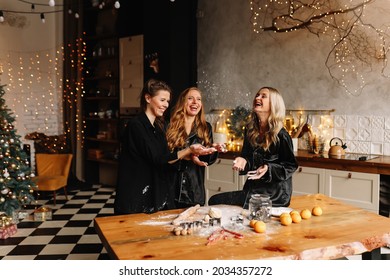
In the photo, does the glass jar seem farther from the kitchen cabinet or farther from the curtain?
the curtain

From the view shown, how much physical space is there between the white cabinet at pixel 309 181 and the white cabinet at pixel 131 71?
117 inches

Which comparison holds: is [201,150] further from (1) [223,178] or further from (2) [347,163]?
(1) [223,178]

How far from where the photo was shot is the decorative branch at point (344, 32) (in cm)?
467

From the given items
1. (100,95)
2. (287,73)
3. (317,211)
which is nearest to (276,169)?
(317,211)

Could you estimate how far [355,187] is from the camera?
13.8 ft

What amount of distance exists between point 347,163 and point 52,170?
14.2ft

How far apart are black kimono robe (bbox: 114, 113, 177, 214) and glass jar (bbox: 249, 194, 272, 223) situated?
0.71 meters

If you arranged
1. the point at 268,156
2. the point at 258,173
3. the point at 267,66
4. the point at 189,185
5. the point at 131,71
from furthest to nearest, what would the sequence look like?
the point at 131,71, the point at 267,66, the point at 189,185, the point at 268,156, the point at 258,173

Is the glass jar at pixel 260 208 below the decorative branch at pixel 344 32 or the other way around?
below

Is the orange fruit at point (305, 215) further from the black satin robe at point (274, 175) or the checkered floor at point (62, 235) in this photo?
the checkered floor at point (62, 235)

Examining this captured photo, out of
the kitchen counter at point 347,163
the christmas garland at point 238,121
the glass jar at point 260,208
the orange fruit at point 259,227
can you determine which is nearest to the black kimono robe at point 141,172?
the glass jar at point 260,208

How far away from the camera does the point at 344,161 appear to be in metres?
4.26

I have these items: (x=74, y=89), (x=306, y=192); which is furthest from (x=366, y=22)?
(x=74, y=89)

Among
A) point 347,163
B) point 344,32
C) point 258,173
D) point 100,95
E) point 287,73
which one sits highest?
point 344,32
